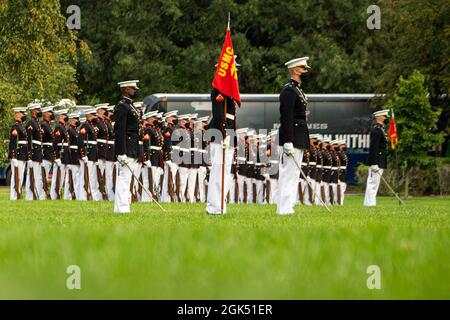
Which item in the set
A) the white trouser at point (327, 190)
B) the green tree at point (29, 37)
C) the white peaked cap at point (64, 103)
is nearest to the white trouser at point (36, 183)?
the green tree at point (29, 37)

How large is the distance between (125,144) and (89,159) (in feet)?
38.8

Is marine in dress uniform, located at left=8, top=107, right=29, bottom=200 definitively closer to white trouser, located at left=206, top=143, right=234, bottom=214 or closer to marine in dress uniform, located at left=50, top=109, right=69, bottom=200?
marine in dress uniform, located at left=50, top=109, right=69, bottom=200

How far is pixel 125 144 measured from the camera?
18.2 metres

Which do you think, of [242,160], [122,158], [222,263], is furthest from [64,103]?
[222,263]

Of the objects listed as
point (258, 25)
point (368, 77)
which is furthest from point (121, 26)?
point (368, 77)

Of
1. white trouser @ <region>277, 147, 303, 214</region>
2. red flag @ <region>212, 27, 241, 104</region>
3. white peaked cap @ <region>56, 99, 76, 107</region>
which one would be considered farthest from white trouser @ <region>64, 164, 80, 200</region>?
white trouser @ <region>277, 147, 303, 214</region>

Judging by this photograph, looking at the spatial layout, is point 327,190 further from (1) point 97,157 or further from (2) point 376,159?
(2) point 376,159

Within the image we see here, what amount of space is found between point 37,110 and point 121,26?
75.5 ft

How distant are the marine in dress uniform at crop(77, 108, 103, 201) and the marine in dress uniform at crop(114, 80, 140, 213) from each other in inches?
429

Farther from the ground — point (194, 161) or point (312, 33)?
point (312, 33)

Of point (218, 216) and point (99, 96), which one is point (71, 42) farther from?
point (99, 96)

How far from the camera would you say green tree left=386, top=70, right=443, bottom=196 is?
38.0 meters
